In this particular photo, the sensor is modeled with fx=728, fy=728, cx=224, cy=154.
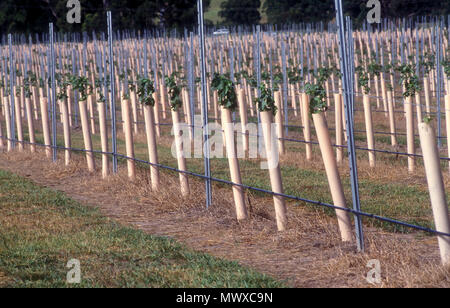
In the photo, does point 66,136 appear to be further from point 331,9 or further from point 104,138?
point 331,9

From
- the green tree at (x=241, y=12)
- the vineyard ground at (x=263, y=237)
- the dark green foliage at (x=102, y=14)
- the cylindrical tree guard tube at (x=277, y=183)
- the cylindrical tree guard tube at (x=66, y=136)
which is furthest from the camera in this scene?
the green tree at (x=241, y=12)

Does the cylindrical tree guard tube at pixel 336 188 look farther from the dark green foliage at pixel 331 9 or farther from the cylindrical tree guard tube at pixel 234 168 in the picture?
the dark green foliage at pixel 331 9

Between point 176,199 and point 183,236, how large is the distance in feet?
3.97

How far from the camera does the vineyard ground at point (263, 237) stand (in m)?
4.27

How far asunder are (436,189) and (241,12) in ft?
162

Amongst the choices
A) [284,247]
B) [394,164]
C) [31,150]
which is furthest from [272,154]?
[31,150]


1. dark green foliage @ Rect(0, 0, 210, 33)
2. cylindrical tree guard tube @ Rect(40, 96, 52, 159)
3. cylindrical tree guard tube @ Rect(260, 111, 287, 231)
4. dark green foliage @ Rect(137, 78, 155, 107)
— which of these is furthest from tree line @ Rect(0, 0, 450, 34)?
cylindrical tree guard tube @ Rect(260, 111, 287, 231)

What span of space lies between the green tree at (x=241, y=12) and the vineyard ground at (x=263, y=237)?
4470 centimetres

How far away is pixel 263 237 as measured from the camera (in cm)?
543

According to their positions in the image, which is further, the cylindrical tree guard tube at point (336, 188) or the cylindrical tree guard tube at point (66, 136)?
the cylindrical tree guard tube at point (66, 136)

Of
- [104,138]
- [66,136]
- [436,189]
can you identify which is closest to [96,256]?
[436,189]

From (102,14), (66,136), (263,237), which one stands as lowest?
(263,237)

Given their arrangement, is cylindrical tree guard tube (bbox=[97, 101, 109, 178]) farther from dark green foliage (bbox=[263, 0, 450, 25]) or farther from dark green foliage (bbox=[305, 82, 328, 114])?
dark green foliage (bbox=[263, 0, 450, 25])

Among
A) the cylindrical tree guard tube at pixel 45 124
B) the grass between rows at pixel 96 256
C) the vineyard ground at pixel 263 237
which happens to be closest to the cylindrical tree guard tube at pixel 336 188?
the vineyard ground at pixel 263 237
